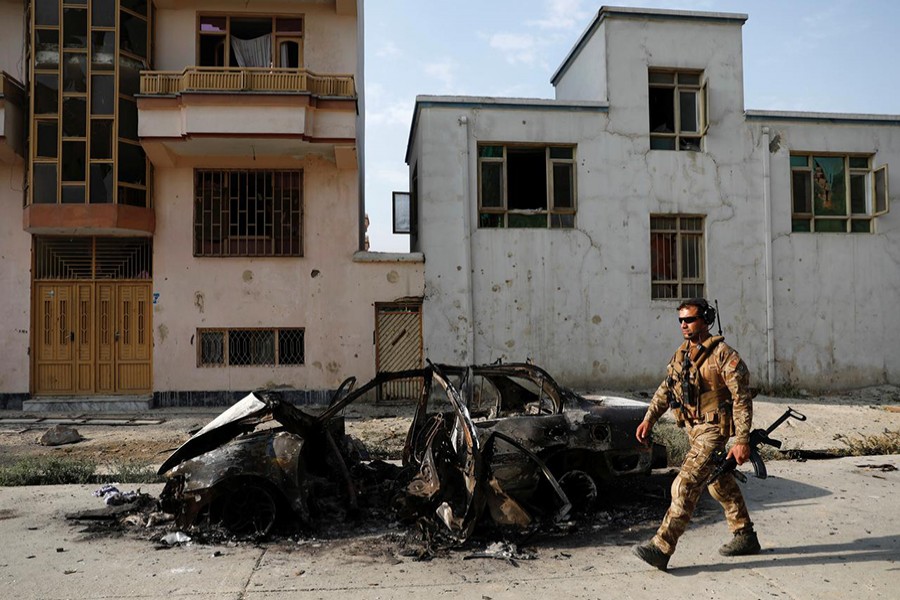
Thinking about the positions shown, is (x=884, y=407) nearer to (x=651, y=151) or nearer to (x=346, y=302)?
(x=651, y=151)

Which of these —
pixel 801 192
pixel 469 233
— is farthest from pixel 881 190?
pixel 469 233

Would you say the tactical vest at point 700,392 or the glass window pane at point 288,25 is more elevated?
the glass window pane at point 288,25

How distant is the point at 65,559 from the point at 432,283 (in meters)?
9.52

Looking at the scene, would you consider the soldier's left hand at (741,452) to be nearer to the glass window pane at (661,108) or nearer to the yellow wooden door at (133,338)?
the glass window pane at (661,108)

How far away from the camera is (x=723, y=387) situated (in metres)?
4.47

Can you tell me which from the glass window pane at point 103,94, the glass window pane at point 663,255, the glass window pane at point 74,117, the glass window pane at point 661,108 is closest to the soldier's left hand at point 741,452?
the glass window pane at point 663,255

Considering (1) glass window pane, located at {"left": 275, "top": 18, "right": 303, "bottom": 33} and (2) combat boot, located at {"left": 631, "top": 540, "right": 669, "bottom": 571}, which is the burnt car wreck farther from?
(1) glass window pane, located at {"left": 275, "top": 18, "right": 303, "bottom": 33}

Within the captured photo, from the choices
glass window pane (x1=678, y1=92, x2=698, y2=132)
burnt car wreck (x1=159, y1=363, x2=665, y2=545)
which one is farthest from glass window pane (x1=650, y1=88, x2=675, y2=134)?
burnt car wreck (x1=159, y1=363, x2=665, y2=545)

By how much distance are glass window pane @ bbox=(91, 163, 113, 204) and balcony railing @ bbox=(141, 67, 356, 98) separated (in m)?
1.72

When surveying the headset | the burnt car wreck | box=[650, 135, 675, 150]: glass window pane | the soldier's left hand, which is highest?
box=[650, 135, 675, 150]: glass window pane

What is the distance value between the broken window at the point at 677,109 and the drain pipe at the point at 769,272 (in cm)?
149

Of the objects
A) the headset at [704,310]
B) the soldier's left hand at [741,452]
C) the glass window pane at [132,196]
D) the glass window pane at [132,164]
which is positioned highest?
the glass window pane at [132,164]

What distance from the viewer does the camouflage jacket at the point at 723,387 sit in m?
4.24

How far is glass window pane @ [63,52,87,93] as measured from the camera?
13094 millimetres
